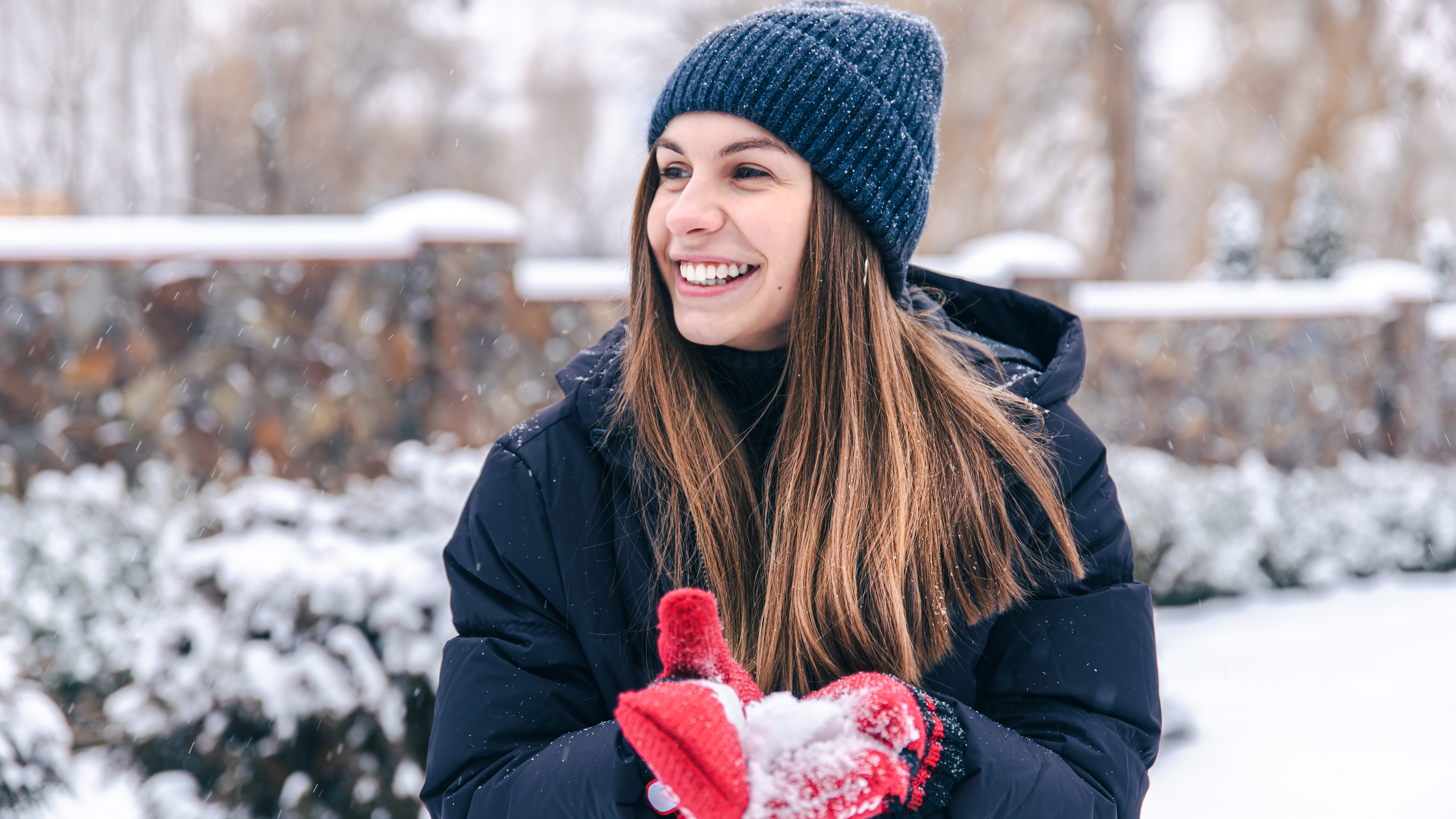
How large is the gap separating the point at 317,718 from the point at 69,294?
362 cm

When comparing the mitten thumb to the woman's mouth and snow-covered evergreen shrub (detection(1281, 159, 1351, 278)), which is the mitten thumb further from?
snow-covered evergreen shrub (detection(1281, 159, 1351, 278))

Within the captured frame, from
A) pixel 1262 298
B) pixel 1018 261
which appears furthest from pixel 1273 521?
pixel 1018 261

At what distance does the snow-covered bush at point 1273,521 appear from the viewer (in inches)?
224

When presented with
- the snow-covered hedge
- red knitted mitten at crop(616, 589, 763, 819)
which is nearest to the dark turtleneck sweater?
red knitted mitten at crop(616, 589, 763, 819)

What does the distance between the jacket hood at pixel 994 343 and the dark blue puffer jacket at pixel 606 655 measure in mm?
12

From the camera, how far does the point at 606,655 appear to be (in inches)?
53.4

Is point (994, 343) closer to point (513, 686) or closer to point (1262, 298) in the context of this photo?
point (513, 686)

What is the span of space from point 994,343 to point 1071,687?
635 millimetres

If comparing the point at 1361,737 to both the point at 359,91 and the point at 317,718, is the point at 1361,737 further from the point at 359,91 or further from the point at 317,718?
the point at 359,91

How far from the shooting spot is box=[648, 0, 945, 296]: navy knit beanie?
56.2 inches

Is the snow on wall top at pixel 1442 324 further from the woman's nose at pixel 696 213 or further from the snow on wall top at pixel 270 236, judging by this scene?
the woman's nose at pixel 696 213

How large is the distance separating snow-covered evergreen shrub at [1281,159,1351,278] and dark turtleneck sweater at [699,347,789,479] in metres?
9.47

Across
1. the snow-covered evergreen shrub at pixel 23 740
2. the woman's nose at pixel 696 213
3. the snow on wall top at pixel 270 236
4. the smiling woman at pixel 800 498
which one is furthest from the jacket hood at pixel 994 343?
the snow on wall top at pixel 270 236

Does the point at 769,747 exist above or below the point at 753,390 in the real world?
below
